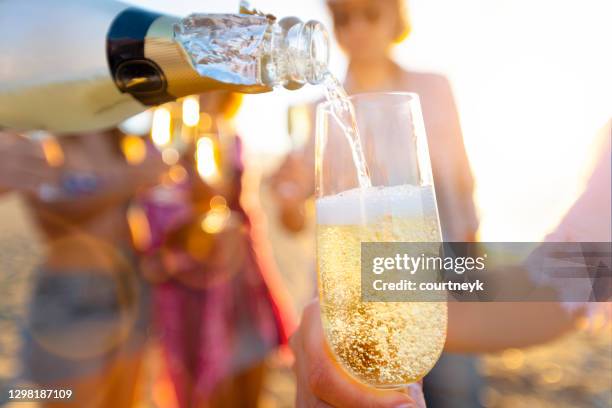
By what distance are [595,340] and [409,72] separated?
3.42 m

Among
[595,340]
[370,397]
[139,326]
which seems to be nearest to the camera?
[370,397]

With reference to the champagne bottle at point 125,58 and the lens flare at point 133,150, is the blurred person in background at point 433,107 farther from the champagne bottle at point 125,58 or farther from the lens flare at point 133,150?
the champagne bottle at point 125,58

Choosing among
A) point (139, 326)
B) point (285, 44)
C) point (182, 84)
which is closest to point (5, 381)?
point (139, 326)

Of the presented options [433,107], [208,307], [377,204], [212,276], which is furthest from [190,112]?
[377,204]

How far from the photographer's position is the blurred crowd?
1977 mm

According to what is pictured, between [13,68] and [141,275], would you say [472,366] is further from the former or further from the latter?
[13,68]

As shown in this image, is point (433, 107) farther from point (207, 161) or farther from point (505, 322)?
point (207, 161)

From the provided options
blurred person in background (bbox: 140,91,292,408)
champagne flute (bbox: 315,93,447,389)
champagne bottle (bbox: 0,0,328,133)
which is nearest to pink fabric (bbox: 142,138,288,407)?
blurred person in background (bbox: 140,91,292,408)

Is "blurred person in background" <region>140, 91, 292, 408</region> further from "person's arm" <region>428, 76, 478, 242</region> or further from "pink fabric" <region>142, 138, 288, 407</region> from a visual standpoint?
"person's arm" <region>428, 76, 478, 242</region>

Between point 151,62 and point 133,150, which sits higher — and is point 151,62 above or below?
above

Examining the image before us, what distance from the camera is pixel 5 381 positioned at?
3033 mm

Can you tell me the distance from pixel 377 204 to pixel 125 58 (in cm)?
Answer: 61

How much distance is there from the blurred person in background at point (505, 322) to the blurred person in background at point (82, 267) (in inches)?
51.8

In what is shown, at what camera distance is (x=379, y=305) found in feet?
2.73
